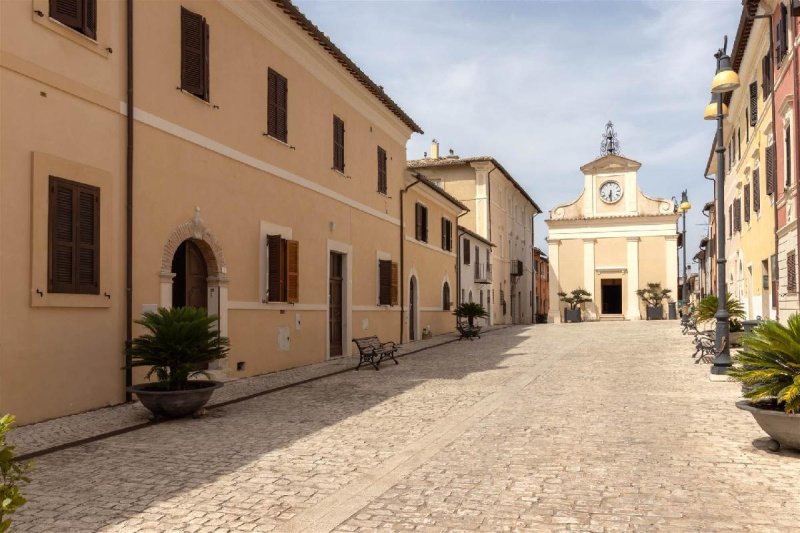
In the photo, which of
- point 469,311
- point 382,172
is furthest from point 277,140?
point 469,311

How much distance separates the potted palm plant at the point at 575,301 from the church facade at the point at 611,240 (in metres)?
0.58

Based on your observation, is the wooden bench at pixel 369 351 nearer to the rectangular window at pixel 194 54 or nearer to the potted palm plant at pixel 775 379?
the rectangular window at pixel 194 54

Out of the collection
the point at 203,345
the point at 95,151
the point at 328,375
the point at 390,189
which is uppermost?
the point at 390,189

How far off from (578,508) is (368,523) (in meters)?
1.50

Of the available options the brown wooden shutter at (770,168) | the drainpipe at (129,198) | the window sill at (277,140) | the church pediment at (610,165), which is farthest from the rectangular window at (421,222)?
the church pediment at (610,165)

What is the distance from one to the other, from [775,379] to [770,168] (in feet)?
41.3

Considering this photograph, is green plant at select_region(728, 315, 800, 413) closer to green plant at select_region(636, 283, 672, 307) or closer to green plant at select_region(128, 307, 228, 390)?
green plant at select_region(128, 307, 228, 390)

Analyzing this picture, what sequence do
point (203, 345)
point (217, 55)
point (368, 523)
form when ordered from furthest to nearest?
1. point (217, 55)
2. point (203, 345)
3. point (368, 523)

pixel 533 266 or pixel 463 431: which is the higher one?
pixel 533 266

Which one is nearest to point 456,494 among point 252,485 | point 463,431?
point 252,485

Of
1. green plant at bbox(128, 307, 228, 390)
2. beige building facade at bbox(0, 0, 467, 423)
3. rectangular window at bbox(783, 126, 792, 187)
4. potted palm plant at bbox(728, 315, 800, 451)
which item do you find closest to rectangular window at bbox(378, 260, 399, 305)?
beige building facade at bbox(0, 0, 467, 423)

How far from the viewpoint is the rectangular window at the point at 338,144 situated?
16844 mm

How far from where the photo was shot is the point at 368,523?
449 cm

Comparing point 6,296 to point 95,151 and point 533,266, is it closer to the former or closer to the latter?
point 95,151
